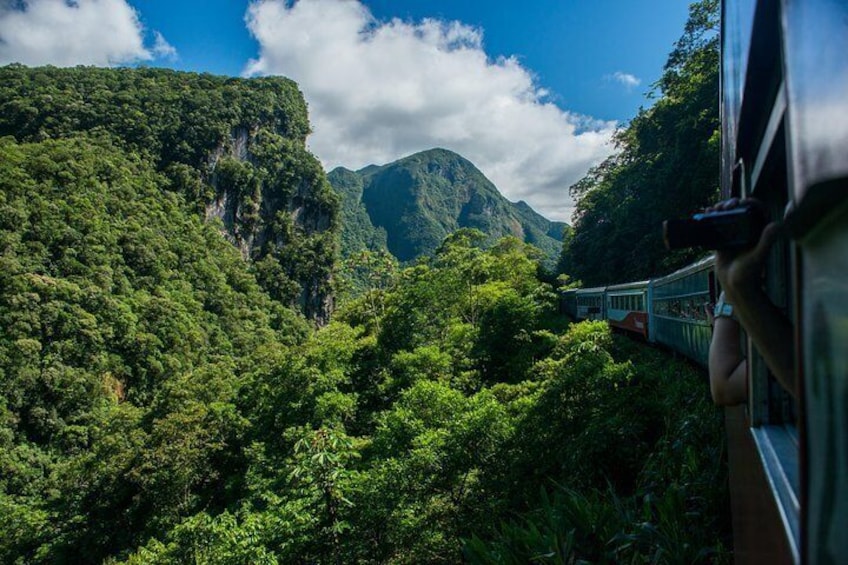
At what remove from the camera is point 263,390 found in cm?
2106

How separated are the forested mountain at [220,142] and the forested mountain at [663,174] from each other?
135 ft

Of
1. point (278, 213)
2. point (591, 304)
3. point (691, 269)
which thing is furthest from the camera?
point (278, 213)

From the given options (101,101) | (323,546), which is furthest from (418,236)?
(323,546)

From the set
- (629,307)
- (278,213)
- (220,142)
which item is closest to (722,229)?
(629,307)

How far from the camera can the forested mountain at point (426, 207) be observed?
5138 inches

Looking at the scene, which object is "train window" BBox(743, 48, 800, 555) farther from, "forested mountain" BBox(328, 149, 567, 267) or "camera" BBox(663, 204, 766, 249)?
"forested mountain" BBox(328, 149, 567, 267)

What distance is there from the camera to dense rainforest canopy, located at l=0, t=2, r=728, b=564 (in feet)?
18.6

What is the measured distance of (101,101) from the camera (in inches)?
2023

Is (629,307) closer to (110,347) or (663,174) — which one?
(663,174)

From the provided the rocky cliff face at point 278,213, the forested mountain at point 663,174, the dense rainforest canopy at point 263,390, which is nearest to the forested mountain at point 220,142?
the rocky cliff face at point 278,213

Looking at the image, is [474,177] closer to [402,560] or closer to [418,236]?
[418,236]

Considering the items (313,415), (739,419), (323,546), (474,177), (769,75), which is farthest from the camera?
(474,177)

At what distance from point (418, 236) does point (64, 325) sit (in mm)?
106180

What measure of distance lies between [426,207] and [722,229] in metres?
147
